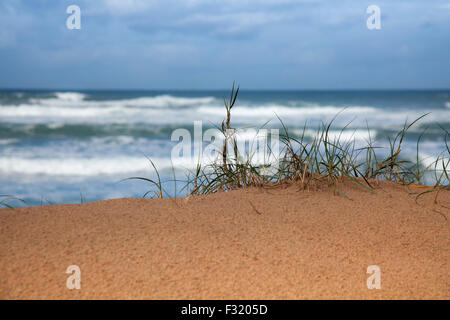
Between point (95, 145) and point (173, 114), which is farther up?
point (173, 114)

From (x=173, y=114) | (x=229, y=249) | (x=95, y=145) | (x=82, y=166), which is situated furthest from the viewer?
(x=173, y=114)

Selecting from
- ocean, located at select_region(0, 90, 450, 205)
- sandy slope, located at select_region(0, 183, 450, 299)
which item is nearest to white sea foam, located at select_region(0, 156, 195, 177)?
ocean, located at select_region(0, 90, 450, 205)

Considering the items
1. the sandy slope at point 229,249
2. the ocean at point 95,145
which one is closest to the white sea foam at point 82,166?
the ocean at point 95,145

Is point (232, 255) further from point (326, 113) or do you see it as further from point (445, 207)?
point (326, 113)

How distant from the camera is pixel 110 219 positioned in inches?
59.7

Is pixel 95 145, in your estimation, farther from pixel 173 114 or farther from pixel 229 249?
pixel 229 249

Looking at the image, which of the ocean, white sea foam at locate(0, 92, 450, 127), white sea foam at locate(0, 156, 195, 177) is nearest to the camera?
the ocean

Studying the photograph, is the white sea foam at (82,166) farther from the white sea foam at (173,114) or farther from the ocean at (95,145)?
the white sea foam at (173,114)

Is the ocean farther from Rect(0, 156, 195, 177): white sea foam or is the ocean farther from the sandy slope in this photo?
the sandy slope

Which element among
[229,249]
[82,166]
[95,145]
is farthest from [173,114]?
[229,249]

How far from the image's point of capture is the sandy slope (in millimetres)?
1119

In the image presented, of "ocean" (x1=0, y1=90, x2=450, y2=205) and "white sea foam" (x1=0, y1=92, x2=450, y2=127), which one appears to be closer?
"ocean" (x1=0, y1=90, x2=450, y2=205)

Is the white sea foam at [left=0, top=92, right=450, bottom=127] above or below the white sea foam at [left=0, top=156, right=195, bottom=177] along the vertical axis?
above

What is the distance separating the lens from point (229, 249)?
1297mm
